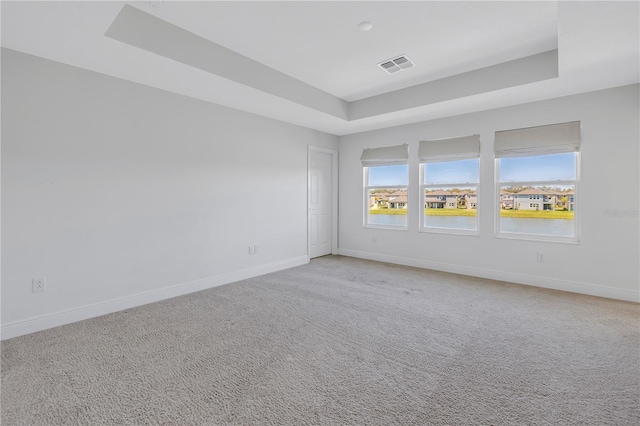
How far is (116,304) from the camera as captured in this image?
3088 mm

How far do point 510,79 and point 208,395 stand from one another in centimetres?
417

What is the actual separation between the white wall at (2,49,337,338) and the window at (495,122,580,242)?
3.59 m

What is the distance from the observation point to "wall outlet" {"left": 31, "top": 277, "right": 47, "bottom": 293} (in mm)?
2631

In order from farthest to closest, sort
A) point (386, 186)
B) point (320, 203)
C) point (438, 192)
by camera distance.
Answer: point (320, 203)
point (386, 186)
point (438, 192)

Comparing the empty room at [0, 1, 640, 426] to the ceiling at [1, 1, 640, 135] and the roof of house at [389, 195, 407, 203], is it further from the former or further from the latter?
the roof of house at [389, 195, 407, 203]

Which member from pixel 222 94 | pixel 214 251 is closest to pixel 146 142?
pixel 222 94

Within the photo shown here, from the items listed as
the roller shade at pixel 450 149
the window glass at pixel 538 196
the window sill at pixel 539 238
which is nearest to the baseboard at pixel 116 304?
the roller shade at pixel 450 149

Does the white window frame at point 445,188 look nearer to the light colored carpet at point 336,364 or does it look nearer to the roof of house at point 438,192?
the roof of house at point 438,192

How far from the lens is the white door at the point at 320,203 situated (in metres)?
5.59

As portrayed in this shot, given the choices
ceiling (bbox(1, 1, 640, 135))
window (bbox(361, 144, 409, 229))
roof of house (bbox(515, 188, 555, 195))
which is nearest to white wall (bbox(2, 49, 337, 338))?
ceiling (bbox(1, 1, 640, 135))

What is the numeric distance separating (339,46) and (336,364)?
2.96 meters

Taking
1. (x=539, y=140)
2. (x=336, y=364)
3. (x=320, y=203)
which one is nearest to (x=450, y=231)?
(x=539, y=140)

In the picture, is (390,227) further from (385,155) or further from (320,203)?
(320,203)

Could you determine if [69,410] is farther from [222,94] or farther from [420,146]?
[420,146]
